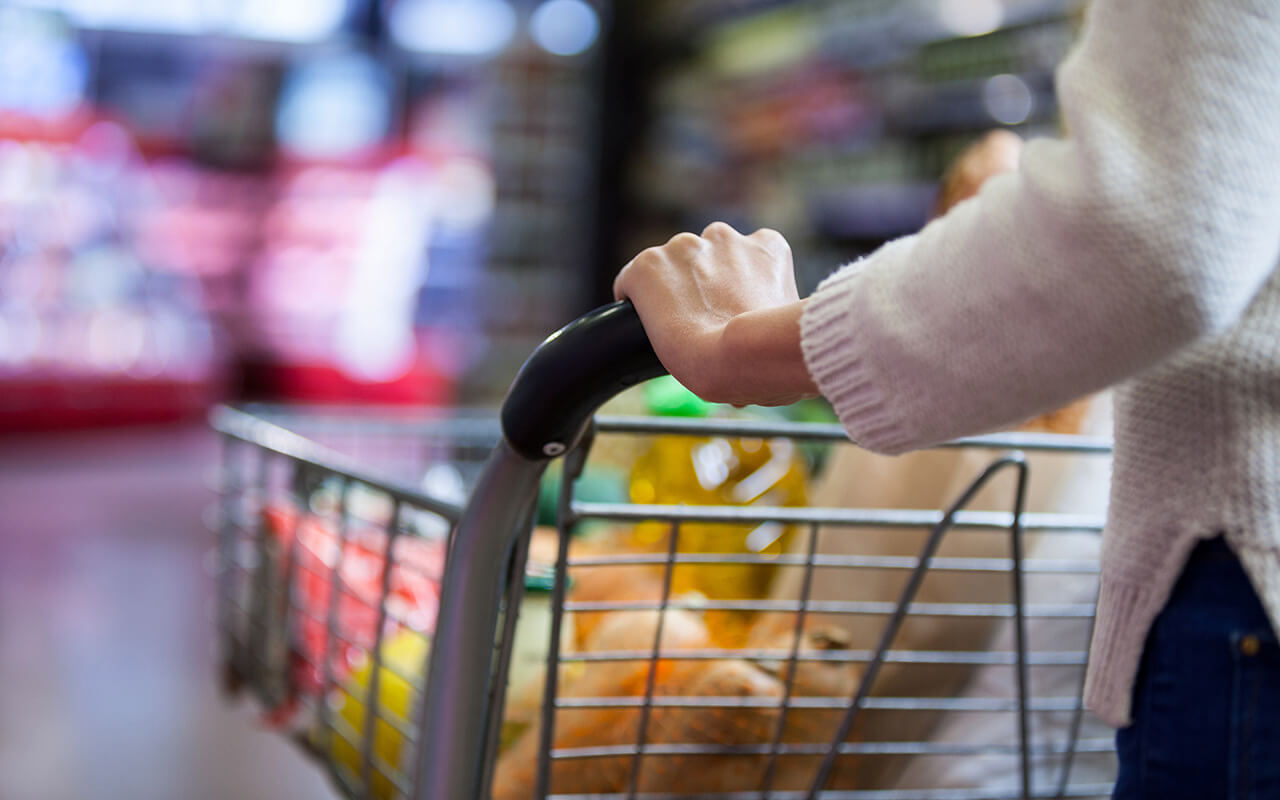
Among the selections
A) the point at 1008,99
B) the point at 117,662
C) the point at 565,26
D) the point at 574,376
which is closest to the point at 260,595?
the point at 574,376

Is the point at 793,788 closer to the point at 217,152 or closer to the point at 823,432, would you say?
the point at 823,432

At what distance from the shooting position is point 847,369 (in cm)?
35

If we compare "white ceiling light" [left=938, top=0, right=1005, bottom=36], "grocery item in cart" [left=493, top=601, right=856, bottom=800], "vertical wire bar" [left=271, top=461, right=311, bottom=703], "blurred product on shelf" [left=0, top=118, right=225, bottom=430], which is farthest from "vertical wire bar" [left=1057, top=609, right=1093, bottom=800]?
"blurred product on shelf" [left=0, top=118, right=225, bottom=430]

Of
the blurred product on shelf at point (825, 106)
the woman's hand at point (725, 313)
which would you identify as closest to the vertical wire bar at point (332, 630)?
the woman's hand at point (725, 313)

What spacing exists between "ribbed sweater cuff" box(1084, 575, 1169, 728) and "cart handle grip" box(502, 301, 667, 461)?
177 millimetres

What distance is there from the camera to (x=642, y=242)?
17.7ft

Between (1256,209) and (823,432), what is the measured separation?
27 centimetres

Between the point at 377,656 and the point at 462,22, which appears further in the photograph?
the point at 462,22

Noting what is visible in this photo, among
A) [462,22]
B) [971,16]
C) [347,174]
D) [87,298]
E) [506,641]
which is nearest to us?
[506,641]

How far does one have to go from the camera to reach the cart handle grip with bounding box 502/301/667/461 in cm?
42

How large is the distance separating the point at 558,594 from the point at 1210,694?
0.86ft

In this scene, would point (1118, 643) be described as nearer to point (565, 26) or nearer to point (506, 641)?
point (506, 641)

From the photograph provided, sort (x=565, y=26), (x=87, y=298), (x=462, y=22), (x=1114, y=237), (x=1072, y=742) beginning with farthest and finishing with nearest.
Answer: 1. (x=462, y=22)
2. (x=565, y=26)
3. (x=87, y=298)
4. (x=1072, y=742)
5. (x=1114, y=237)

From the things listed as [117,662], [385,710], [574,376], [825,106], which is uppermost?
[825,106]
